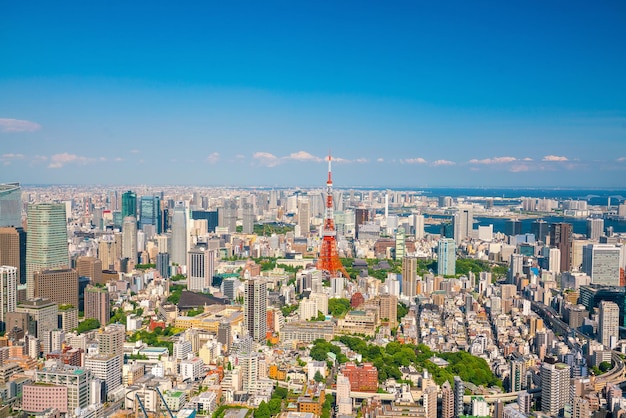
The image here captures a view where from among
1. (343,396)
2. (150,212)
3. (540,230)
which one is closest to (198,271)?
(343,396)

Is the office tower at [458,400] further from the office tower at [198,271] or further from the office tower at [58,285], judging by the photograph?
the office tower at [198,271]

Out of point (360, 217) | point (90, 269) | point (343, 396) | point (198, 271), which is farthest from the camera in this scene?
point (360, 217)

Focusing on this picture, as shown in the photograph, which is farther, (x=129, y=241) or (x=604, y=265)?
(x=129, y=241)

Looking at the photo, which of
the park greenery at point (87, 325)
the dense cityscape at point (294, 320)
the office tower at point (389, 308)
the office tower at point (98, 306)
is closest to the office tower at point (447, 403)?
the dense cityscape at point (294, 320)

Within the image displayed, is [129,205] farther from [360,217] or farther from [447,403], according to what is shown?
[447,403]

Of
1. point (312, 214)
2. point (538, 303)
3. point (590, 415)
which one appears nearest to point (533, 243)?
point (538, 303)

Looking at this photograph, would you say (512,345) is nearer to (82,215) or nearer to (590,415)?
(590,415)
